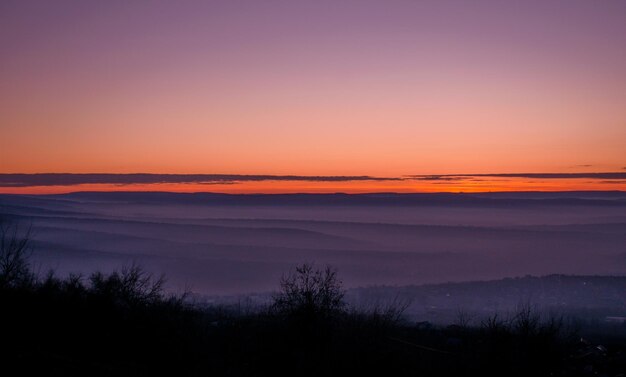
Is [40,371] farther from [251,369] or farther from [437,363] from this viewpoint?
[437,363]

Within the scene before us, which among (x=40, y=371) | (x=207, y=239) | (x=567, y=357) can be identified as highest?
(x=40, y=371)

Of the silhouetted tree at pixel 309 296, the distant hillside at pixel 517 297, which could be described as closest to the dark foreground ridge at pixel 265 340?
the silhouetted tree at pixel 309 296

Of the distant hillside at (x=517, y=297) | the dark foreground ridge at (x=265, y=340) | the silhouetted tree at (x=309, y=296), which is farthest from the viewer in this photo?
the distant hillside at (x=517, y=297)

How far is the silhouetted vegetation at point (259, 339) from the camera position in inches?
536

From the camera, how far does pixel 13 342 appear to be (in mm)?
12242

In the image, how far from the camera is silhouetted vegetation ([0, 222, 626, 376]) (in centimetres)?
1362

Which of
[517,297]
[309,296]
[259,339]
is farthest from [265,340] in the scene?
[517,297]

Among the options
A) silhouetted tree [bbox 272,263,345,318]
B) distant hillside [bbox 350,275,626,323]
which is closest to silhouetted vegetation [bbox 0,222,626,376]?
silhouetted tree [bbox 272,263,345,318]

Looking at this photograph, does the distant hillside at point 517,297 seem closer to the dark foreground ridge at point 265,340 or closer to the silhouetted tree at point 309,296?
the dark foreground ridge at point 265,340

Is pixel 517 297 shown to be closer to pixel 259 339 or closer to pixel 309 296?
pixel 309 296

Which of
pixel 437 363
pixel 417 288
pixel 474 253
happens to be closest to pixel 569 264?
pixel 474 253

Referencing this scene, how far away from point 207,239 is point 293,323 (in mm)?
93134

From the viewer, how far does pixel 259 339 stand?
613 inches

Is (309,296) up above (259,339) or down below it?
above
